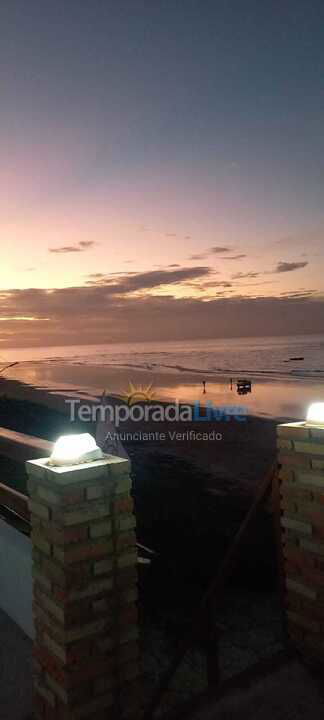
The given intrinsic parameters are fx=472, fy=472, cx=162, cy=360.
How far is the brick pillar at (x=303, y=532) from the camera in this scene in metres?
3.77

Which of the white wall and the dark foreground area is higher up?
the white wall

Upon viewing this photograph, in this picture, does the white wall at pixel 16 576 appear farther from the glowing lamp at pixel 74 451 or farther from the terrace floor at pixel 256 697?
the glowing lamp at pixel 74 451

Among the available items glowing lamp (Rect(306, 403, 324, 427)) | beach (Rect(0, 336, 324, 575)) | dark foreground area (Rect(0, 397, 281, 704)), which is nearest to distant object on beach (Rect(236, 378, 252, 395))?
beach (Rect(0, 336, 324, 575))

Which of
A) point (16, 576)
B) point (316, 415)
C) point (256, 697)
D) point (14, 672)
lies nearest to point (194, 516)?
point (16, 576)

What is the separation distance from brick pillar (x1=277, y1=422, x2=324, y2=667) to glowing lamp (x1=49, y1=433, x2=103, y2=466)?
69.3 inches

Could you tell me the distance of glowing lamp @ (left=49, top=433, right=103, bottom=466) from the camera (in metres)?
2.89

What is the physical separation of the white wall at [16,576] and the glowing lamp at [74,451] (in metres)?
1.86

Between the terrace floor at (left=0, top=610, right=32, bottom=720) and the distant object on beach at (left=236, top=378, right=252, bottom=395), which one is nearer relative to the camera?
the terrace floor at (left=0, top=610, right=32, bottom=720)

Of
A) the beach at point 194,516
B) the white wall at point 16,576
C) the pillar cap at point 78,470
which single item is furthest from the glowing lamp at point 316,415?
the white wall at point 16,576

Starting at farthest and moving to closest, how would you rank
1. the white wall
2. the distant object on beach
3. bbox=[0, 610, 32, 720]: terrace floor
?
the distant object on beach < the white wall < bbox=[0, 610, 32, 720]: terrace floor

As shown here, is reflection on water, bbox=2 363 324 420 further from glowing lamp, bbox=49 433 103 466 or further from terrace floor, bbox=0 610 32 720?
glowing lamp, bbox=49 433 103 466

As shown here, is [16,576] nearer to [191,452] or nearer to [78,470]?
[78,470]

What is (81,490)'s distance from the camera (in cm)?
278

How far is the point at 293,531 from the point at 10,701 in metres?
2.60
